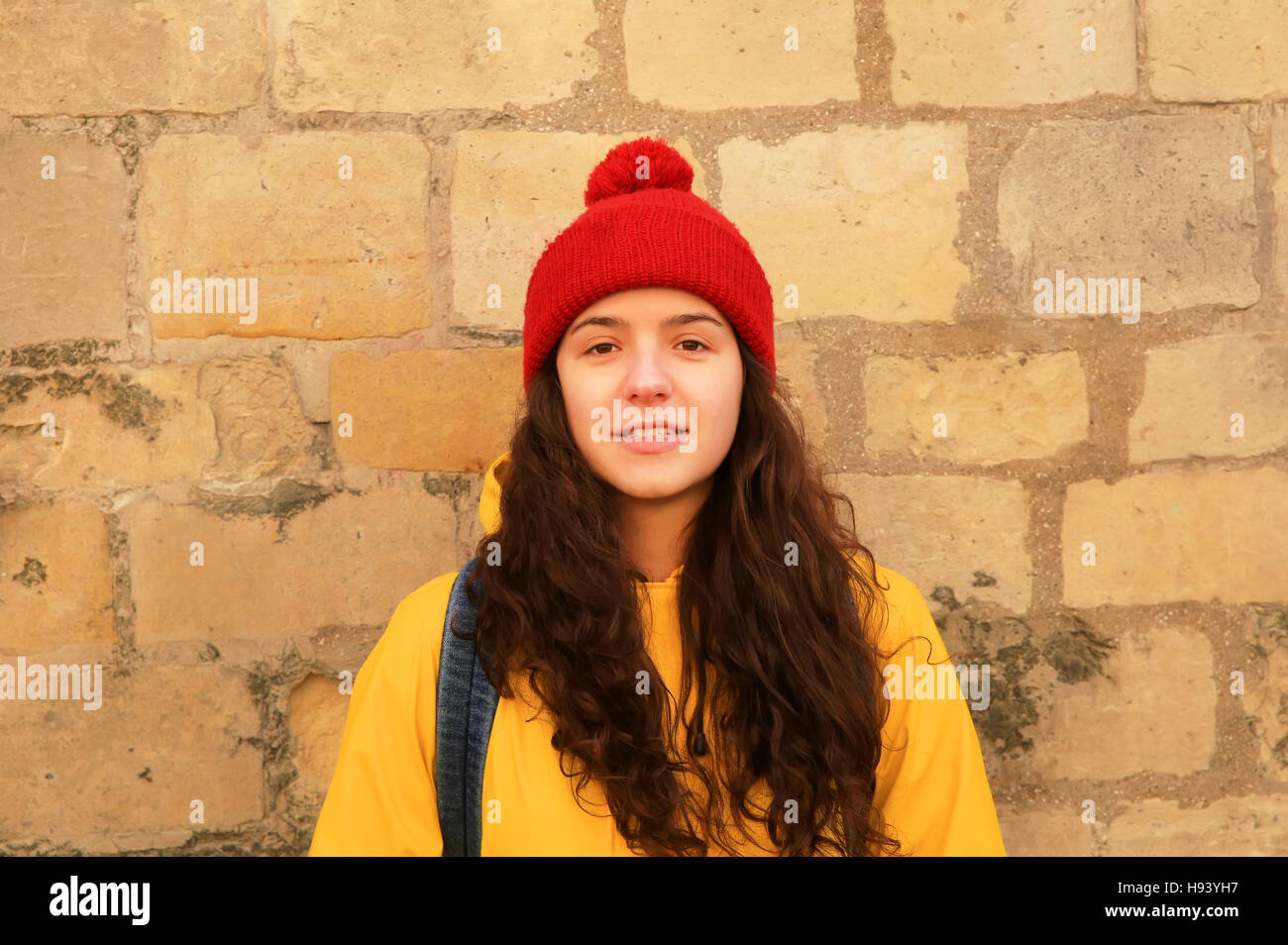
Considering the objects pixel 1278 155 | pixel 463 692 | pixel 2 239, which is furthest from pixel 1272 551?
pixel 2 239

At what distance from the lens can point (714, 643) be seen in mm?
1594

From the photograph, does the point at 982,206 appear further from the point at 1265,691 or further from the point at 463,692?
the point at 463,692

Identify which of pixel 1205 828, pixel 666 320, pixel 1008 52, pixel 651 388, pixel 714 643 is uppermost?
pixel 1008 52

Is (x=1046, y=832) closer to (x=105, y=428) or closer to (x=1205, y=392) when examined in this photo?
(x=1205, y=392)

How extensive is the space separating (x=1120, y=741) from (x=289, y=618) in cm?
190

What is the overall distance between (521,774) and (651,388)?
0.59 m

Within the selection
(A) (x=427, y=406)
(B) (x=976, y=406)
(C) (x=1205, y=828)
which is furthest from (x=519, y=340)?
(C) (x=1205, y=828)

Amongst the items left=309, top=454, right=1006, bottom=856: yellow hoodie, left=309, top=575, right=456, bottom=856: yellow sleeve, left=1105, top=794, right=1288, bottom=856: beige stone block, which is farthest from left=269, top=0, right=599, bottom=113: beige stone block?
left=1105, top=794, right=1288, bottom=856: beige stone block

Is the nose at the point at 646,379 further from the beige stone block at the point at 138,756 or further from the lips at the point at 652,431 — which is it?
the beige stone block at the point at 138,756

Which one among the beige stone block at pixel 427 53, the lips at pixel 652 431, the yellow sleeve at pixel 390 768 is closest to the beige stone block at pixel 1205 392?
the lips at pixel 652 431

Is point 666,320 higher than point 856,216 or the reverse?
the reverse

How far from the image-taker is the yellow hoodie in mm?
1457

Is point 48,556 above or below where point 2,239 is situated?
below

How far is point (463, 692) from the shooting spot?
1.50 meters
